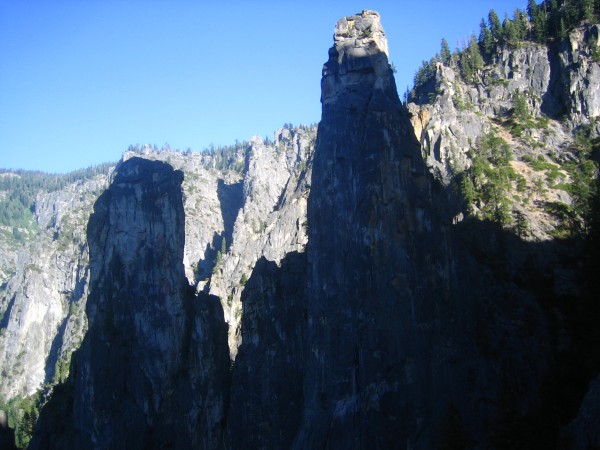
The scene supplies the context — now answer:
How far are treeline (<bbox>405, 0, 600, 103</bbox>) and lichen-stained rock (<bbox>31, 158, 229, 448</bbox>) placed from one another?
51.2m

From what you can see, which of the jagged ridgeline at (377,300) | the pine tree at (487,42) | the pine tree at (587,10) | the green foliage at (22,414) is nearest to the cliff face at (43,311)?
the green foliage at (22,414)

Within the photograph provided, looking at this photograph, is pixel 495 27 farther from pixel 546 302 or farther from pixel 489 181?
pixel 546 302

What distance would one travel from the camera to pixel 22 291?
175875mm

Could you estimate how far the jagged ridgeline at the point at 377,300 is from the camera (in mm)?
45438

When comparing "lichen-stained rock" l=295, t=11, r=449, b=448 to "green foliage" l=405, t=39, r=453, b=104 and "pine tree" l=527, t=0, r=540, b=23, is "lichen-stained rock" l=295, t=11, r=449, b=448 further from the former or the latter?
"pine tree" l=527, t=0, r=540, b=23

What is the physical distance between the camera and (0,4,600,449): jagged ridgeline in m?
45.4

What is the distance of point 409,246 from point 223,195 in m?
138

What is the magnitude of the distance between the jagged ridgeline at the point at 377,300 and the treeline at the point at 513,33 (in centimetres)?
946

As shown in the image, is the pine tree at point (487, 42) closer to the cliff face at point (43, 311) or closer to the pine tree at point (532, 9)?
the pine tree at point (532, 9)

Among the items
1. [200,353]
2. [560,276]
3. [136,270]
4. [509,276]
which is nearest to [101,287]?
[136,270]

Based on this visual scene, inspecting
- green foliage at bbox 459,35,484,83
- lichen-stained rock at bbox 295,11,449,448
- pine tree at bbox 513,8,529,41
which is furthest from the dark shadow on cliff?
pine tree at bbox 513,8,529,41

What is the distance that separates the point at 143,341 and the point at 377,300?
2723cm

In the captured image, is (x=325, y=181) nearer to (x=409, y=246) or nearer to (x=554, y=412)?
(x=409, y=246)

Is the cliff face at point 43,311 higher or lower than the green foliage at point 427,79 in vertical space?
lower
